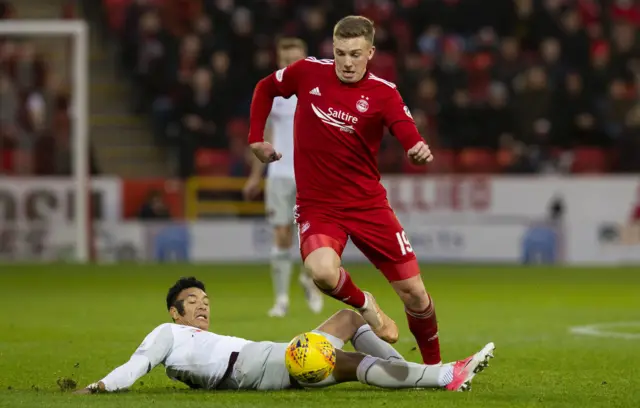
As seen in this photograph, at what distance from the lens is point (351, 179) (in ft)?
24.0

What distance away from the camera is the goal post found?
19.5 meters

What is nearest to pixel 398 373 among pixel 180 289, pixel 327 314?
pixel 180 289

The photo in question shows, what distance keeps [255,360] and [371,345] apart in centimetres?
66

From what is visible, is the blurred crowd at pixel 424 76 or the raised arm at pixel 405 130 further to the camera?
the blurred crowd at pixel 424 76

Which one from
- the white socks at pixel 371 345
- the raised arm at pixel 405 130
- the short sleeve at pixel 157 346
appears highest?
the raised arm at pixel 405 130

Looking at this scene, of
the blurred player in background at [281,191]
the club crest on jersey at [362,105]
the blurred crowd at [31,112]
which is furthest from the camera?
the blurred crowd at [31,112]

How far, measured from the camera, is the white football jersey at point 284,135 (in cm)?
1202

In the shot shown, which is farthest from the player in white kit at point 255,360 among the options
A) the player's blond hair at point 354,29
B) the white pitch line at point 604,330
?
the white pitch line at point 604,330

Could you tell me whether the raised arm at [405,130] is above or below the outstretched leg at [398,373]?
above

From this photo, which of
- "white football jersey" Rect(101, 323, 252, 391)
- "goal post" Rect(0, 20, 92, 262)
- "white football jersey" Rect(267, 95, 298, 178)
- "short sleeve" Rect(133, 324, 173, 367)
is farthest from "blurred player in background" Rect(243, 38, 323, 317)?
"goal post" Rect(0, 20, 92, 262)

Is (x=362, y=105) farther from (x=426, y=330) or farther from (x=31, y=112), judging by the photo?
(x=31, y=112)

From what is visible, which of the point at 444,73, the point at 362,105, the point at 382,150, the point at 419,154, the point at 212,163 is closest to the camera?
the point at 419,154

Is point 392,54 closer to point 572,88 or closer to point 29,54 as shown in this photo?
point 572,88

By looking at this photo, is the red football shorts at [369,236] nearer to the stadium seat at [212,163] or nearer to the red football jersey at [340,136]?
the red football jersey at [340,136]
